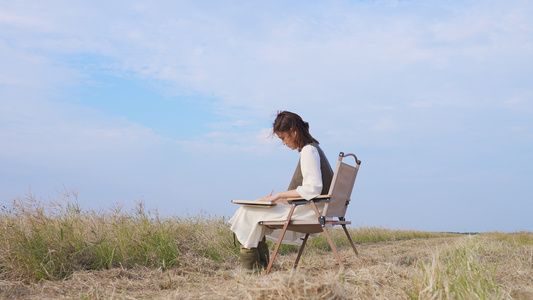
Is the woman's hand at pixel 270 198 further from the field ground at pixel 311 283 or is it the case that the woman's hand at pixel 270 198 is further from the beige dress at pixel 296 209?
the field ground at pixel 311 283

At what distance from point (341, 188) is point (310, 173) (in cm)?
41

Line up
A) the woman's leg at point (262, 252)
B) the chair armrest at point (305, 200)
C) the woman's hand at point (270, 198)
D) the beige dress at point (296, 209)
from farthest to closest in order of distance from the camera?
1. the woman's leg at point (262, 252)
2. the woman's hand at point (270, 198)
3. the beige dress at point (296, 209)
4. the chair armrest at point (305, 200)

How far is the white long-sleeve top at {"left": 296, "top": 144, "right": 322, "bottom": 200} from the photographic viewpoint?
445 cm

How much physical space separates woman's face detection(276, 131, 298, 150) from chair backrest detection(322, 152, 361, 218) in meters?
0.58


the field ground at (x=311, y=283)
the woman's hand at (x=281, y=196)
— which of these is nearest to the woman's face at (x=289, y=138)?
the woman's hand at (x=281, y=196)

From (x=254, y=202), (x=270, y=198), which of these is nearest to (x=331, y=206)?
(x=270, y=198)

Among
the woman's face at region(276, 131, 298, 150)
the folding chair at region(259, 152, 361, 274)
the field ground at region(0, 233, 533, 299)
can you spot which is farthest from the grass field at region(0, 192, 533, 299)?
the woman's face at region(276, 131, 298, 150)

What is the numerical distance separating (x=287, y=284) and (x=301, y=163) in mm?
1913

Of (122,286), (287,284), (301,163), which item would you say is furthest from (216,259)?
(287,284)

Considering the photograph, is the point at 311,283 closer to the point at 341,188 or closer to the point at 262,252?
the point at 341,188

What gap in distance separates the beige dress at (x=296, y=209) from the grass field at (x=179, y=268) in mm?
558

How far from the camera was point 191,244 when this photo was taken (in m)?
6.58

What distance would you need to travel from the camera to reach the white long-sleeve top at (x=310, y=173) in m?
4.45

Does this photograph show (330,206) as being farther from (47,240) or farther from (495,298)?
(47,240)
